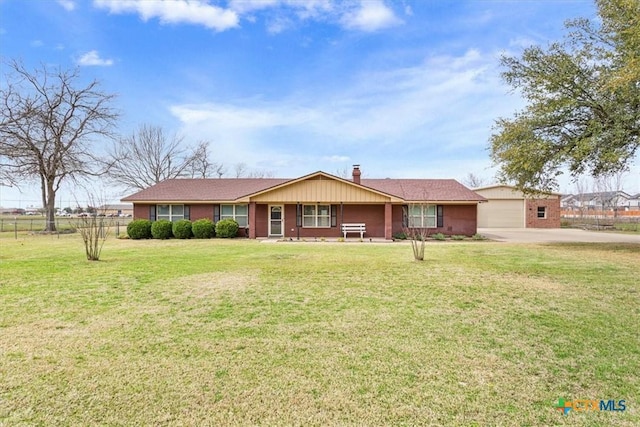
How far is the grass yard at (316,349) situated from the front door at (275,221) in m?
13.5

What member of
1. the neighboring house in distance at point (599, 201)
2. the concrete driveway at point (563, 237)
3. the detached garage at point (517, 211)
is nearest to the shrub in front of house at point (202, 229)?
the concrete driveway at point (563, 237)

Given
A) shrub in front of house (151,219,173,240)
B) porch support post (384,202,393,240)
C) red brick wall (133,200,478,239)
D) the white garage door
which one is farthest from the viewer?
the white garage door

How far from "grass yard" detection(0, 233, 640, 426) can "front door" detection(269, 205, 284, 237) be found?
13.5 metres

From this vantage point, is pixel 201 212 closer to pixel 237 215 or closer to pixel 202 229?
pixel 202 229

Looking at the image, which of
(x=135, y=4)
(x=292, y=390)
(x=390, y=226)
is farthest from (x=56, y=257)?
(x=390, y=226)

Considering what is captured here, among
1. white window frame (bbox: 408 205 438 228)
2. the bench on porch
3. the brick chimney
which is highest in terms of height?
the brick chimney

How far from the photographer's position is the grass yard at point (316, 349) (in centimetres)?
307

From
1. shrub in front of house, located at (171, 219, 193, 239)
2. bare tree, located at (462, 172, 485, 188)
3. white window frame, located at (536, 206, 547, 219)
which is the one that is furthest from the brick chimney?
bare tree, located at (462, 172, 485, 188)

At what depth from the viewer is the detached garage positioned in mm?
31516

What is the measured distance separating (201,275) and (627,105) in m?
15.5

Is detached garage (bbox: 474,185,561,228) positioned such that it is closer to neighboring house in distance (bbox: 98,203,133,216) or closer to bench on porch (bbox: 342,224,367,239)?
bench on porch (bbox: 342,224,367,239)

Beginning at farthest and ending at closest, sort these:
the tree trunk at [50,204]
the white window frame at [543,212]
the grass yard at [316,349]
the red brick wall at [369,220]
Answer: the white window frame at [543,212] < the tree trunk at [50,204] < the red brick wall at [369,220] < the grass yard at [316,349]

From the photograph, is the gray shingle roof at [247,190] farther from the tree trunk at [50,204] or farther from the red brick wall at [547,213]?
the red brick wall at [547,213]

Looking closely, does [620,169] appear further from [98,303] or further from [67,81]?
[67,81]
